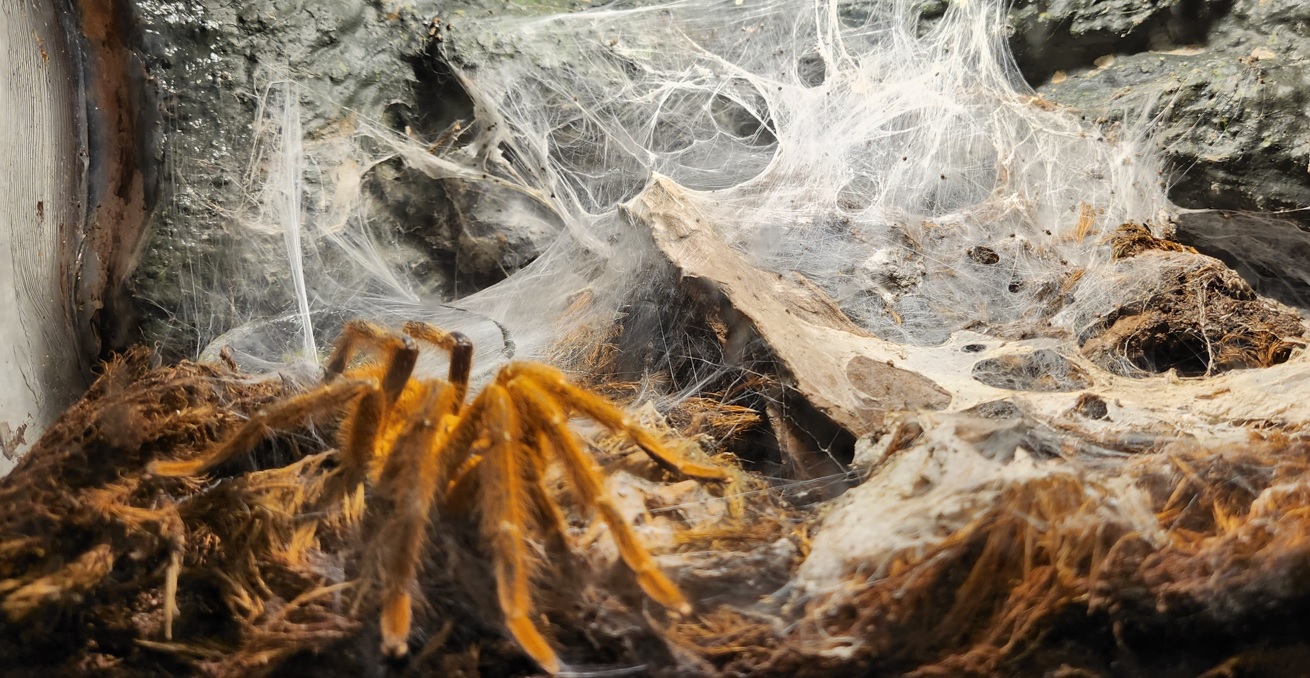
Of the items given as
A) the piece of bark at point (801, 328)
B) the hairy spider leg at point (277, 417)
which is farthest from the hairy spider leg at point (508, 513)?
the piece of bark at point (801, 328)

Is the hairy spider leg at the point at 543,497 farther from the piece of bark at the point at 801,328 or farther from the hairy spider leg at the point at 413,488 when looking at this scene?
the piece of bark at the point at 801,328

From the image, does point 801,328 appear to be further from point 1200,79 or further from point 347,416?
point 1200,79

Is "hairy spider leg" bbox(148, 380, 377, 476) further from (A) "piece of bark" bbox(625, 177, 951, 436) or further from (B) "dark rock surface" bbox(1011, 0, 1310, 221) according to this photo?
(B) "dark rock surface" bbox(1011, 0, 1310, 221)

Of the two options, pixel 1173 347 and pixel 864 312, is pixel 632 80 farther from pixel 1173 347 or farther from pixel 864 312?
pixel 1173 347

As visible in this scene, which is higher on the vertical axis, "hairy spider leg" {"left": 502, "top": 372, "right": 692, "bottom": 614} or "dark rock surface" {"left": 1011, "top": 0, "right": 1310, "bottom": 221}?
"dark rock surface" {"left": 1011, "top": 0, "right": 1310, "bottom": 221}

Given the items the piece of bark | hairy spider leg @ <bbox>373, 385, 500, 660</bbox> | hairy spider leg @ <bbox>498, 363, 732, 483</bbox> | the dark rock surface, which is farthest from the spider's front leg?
the dark rock surface

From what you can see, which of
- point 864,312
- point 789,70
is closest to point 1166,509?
point 864,312
